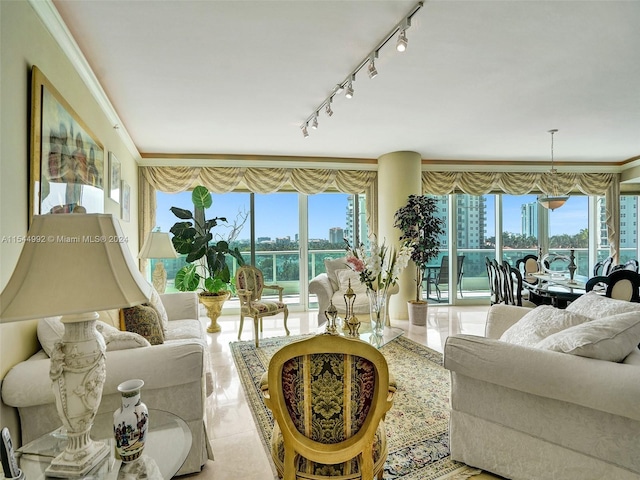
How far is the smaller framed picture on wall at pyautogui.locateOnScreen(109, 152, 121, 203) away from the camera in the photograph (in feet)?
11.3

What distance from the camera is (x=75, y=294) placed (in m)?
1.04

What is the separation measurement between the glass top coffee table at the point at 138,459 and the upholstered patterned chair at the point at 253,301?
8.76 feet

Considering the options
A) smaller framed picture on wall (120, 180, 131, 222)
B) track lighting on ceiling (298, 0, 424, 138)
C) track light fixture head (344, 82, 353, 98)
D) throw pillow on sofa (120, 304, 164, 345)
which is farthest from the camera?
smaller framed picture on wall (120, 180, 131, 222)

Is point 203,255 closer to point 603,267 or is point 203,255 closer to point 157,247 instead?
point 157,247

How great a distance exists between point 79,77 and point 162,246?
2.12m

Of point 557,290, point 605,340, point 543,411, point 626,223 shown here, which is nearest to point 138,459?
point 543,411

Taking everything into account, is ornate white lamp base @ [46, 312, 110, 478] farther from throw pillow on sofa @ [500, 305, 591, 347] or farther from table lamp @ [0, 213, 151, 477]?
throw pillow on sofa @ [500, 305, 591, 347]

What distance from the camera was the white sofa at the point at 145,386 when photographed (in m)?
1.55

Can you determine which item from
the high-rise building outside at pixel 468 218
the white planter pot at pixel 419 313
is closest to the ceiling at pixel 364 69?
the high-rise building outside at pixel 468 218

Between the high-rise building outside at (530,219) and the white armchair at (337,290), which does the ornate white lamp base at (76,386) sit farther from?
the high-rise building outside at (530,219)

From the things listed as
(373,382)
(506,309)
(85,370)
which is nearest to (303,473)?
(373,382)

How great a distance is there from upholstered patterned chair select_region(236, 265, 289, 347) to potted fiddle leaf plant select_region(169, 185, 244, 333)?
58 centimetres

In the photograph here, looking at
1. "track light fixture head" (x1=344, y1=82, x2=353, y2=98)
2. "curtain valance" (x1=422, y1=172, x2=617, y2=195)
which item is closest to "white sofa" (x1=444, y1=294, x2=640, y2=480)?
"track light fixture head" (x1=344, y1=82, x2=353, y2=98)

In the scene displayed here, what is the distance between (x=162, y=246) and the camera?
168 inches
